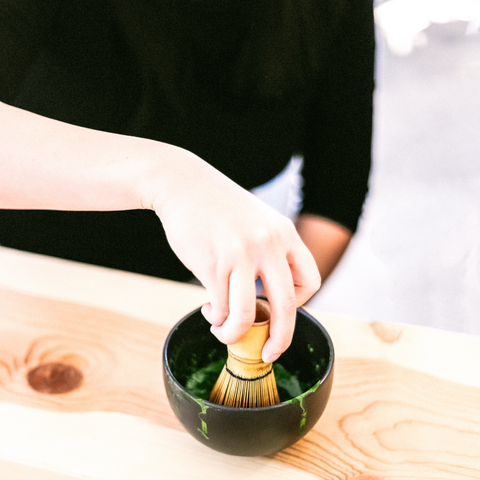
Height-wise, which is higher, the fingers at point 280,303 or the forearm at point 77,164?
the forearm at point 77,164

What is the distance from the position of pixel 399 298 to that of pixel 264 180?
0.81 m

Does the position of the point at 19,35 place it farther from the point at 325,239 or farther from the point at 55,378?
the point at 325,239

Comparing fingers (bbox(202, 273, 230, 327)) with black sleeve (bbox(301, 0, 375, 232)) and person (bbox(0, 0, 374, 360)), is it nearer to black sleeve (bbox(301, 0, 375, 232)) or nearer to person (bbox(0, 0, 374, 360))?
person (bbox(0, 0, 374, 360))

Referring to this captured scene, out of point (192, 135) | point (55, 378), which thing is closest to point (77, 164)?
point (55, 378)

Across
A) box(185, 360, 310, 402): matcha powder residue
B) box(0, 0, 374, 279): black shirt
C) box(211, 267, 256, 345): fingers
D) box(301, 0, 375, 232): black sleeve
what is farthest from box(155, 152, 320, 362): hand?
box(301, 0, 375, 232): black sleeve

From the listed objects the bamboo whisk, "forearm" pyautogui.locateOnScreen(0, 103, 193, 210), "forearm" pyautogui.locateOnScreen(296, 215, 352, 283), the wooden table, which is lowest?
"forearm" pyautogui.locateOnScreen(296, 215, 352, 283)

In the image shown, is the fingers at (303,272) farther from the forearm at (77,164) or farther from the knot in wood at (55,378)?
the knot in wood at (55,378)

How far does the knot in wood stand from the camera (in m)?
0.53

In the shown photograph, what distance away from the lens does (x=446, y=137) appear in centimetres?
A: 231

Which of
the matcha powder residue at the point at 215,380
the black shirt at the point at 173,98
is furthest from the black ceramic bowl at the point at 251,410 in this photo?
the black shirt at the point at 173,98

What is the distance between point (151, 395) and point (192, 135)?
1.47 feet

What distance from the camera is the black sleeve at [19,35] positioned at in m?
0.64

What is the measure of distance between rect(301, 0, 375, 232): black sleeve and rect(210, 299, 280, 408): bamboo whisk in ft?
1.57

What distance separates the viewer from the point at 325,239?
0.92 meters
